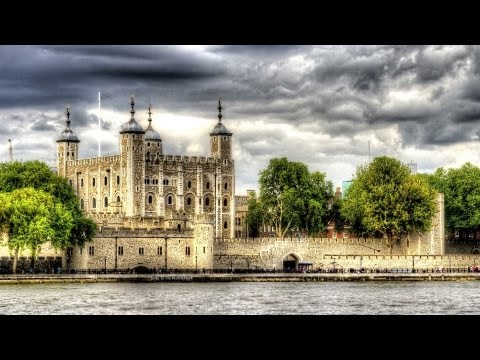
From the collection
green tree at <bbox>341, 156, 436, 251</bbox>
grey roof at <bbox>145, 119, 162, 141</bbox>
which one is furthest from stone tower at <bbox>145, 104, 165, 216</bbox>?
Result: green tree at <bbox>341, 156, 436, 251</bbox>

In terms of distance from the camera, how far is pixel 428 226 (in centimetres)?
6700

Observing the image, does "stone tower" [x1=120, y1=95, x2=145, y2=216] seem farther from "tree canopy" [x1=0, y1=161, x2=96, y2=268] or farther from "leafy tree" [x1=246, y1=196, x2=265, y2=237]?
"tree canopy" [x1=0, y1=161, x2=96, y2=268]

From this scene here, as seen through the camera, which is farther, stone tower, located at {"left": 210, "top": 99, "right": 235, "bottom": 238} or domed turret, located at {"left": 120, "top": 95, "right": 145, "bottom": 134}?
stone tower, located at {"left": 210, "top": 99, "right": 235, "bottom": 238}

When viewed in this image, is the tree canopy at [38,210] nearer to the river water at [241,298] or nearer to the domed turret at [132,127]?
the river water at [241,298]

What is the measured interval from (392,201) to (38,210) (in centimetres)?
2289

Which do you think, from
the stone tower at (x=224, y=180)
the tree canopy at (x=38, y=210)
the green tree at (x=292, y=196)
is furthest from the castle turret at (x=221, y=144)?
the tree canopy at (x=38, y=210)

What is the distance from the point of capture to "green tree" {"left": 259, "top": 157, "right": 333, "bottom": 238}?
70.2 meters

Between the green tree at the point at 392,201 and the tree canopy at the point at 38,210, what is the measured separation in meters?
17.9

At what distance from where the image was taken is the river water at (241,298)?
113ft

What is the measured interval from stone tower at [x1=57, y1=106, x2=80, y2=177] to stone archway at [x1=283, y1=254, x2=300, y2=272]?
19.9 m

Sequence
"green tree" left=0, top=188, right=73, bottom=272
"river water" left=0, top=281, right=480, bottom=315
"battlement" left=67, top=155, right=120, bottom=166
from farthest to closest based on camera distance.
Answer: "battlement" left=67, top=155, right=120, bottom=166 < "green tree" left=0, top=188, right=73, bottom=272 < "river water" left=0, top=281, right=480, bottom=315
